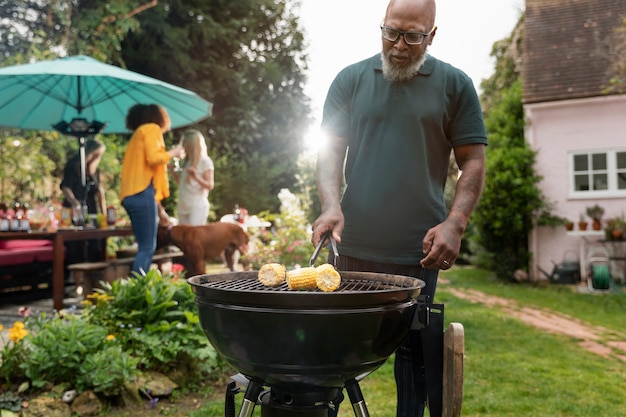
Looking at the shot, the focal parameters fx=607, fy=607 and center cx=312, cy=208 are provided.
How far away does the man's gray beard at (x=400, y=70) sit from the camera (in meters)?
2.27

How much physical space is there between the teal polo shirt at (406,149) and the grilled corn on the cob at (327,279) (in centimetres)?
50

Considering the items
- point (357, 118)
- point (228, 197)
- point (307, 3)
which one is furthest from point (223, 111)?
point (357, 118)

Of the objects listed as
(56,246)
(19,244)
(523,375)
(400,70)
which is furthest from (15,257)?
(400,70)

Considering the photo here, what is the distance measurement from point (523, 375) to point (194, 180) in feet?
13.3

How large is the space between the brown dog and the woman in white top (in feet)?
1.45

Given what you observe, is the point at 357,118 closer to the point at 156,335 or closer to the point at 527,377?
the point at 156,335

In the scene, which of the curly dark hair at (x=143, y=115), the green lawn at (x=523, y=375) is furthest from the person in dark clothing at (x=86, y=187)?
the green lawn at (x=523, y=375)

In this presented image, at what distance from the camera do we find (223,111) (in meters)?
14.4

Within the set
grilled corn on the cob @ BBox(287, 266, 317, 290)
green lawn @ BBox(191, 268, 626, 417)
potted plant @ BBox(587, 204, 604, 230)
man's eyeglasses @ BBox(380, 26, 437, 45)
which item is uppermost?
man's eyeglasses @ BBox(380, 26, 437, 45)

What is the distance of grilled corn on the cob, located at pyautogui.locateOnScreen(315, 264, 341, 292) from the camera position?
183cm

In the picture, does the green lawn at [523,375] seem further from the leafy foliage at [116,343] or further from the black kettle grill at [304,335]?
the black kettle grill at [304,335]

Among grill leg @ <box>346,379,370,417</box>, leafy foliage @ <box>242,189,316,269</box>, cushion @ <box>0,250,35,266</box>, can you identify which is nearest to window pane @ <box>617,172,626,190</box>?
leafy foliage @ <box>242,189,316,269</box>

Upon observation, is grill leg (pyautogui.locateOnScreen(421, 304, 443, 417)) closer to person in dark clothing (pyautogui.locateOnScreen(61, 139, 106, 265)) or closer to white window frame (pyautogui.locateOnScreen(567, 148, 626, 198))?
person in dark clothing (pyautogui.locateOnScreen(61, 139, 106, 265))

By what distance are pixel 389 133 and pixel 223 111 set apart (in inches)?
492
